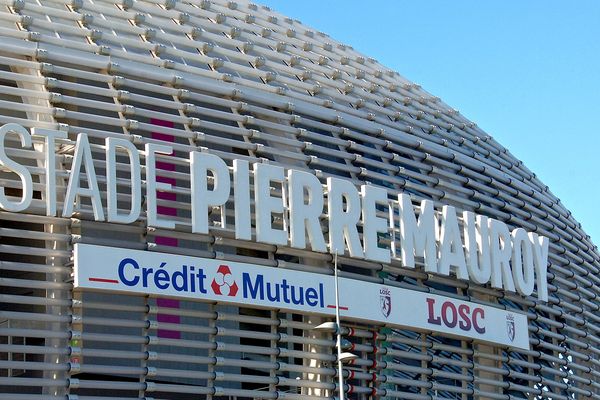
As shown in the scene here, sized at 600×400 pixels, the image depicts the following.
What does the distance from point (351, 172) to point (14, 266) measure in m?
12.9

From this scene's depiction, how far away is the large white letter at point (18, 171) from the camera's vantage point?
32.0m

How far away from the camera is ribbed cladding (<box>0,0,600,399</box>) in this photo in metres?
33.1

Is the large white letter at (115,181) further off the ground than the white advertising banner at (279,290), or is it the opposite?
the large white letter at (115,181)

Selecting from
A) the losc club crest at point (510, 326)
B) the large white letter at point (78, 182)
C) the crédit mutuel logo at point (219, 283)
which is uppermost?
the large white letter at point (78, 182)

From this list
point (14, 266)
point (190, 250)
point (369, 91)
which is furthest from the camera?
point (369, 91)

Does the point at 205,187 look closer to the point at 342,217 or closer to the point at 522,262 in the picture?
the point at 342,217

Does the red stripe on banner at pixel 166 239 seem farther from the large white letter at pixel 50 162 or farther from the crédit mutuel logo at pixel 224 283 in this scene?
the large white letter at pixel 50 162

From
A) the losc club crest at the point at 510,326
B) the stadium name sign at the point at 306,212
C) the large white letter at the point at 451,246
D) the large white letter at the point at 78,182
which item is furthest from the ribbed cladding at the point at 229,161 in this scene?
the large white letter at the point at 451,246

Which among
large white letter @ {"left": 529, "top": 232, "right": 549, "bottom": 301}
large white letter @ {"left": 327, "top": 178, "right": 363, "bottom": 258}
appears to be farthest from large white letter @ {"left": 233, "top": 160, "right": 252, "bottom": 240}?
large white letter @ {"left": 529, "top": 232, "right": 549, "bottom": 301}

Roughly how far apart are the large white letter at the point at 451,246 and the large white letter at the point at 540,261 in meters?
4.43

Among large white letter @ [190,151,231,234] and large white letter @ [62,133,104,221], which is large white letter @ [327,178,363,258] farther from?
large white letter @ [62,133,104,221]

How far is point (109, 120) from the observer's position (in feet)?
116

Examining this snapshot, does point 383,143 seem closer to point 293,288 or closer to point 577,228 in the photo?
point 293,288

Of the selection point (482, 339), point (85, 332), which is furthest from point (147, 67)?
point (482, 339)
